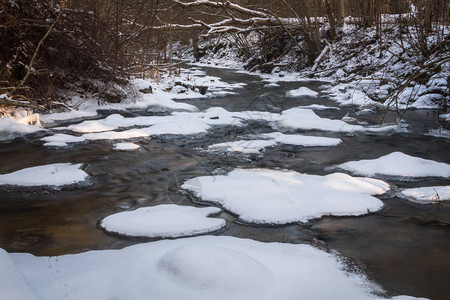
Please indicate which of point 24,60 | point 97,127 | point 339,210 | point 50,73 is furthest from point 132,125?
point 339,210

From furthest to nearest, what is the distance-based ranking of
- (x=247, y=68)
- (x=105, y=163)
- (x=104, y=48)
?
(x=247, y=68), (x=104, y=48), (x=105, y=163)

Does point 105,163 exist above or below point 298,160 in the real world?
above

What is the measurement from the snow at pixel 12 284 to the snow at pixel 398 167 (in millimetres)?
3471

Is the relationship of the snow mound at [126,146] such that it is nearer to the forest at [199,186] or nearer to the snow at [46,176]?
the forest at [199,186]

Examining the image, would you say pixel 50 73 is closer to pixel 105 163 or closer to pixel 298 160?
pixel 105 163

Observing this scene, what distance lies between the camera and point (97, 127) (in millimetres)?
6469

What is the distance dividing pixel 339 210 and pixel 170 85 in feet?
32.2

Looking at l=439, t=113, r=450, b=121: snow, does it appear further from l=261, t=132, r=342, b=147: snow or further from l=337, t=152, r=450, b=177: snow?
l=337, t=152, r=450, b=177: snow

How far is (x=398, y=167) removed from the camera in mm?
4398

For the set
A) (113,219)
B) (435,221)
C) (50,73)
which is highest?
(50,73)

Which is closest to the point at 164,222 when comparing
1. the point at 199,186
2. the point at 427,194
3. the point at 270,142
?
the point at 199,186

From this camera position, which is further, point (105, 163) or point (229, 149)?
point (229, 149)

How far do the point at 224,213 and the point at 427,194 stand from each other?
1.87 m

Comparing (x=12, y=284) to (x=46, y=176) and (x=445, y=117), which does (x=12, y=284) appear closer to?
(x=46, y=176)
